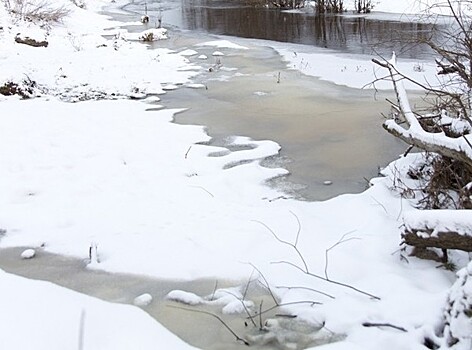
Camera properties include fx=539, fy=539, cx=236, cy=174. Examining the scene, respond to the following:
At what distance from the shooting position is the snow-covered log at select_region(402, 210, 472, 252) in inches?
133

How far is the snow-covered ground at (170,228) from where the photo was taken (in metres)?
3.24

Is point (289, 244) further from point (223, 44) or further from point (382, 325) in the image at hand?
Answer: point (223, 44)

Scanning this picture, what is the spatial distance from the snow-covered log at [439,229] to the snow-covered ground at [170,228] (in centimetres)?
24

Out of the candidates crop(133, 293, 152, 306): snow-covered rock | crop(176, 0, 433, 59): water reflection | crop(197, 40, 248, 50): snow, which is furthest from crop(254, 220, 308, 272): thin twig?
crop(197, 40, 248, 50): snow

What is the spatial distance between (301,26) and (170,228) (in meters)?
17.6

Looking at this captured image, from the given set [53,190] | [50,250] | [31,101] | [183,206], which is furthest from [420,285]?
Answer: [31,101]

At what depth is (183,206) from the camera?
508cm

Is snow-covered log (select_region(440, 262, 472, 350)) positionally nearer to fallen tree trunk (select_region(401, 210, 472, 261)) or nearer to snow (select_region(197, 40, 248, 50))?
fallen tree trunk (select_region(401, 210, 472, 261))

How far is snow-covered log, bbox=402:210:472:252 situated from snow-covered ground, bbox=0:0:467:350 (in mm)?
243

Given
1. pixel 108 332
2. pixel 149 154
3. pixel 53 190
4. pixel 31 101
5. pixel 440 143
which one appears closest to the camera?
pixel 108 332

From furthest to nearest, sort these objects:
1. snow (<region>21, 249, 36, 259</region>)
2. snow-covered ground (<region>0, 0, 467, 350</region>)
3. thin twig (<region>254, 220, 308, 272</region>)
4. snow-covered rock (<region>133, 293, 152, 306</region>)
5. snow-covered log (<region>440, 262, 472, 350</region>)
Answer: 1. snow (<region>21, 249, 36, 259</region>)
2. thin twig (<region>254, 220, 308, 272</region>)
3. snow-covered rock (<region>133, 293, 152, 306</region>)
4. snow-covered ground (<region>0, 0, 467, 350</region>)
5. snow-covered log (<region>440, 262, 472, 350</region>)

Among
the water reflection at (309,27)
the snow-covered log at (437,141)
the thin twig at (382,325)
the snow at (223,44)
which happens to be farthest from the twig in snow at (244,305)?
the snow at (223,44)

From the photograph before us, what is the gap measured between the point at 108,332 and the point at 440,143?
290cm

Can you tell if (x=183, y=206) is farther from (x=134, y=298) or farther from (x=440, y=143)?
(x=440, y=143)
